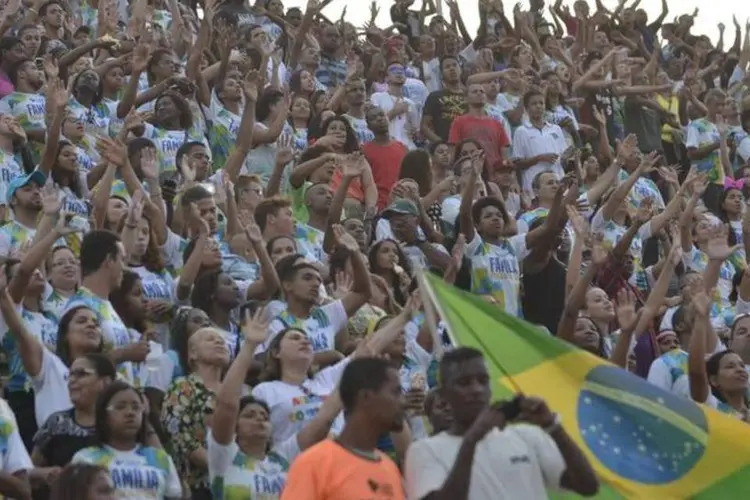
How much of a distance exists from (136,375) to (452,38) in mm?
11353

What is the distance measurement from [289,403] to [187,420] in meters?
0.49

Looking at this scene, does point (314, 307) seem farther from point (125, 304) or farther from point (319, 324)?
point (125, 304)

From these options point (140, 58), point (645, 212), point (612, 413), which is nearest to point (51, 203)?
point (140, 58)

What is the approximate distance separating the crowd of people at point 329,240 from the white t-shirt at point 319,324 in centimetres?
2

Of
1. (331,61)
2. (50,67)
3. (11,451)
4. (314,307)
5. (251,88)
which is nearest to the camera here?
(11,451)

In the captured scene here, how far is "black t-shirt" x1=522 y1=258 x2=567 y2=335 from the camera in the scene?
14.3 meters

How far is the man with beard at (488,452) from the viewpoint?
710 centimetres

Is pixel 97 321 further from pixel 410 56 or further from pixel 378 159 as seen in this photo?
pixel 410 56

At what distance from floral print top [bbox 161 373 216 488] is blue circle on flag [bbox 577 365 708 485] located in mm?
2680

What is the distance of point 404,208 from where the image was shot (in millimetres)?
14633

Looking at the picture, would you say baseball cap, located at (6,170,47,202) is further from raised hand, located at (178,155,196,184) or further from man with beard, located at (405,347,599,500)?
man with beard, located at (405,347,599,500)

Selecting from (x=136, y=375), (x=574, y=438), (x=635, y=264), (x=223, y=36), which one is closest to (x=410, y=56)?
(x=223, y=36)

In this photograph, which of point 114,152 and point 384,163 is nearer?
point 114,152

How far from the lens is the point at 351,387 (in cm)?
Result: 765
